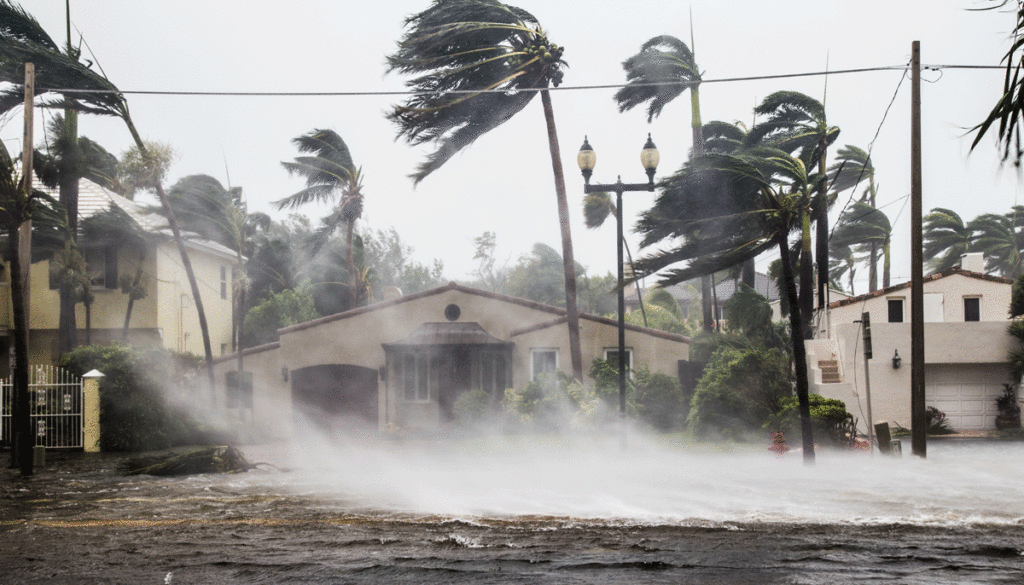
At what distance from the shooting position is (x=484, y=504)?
1104 cm

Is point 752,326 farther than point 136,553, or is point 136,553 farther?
point 752,326

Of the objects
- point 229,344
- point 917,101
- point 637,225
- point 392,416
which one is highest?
point 917,101

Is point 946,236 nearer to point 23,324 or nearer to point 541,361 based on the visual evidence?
point 541,361

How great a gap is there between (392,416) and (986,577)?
1822cm

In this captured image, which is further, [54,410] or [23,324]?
[54,410]

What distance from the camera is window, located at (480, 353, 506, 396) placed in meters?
23.5

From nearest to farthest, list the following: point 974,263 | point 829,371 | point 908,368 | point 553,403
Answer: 1. point 908,368
2. point 829,371
3. point 553,403
4. point 974,263

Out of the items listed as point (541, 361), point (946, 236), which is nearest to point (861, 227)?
point (946, 236)

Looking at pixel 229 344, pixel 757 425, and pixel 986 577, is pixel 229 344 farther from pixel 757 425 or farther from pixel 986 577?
pixel 986 577

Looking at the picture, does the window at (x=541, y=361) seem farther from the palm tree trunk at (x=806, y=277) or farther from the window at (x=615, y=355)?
the palm tree trunk at (x=806, y=277)

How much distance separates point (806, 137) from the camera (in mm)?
25156

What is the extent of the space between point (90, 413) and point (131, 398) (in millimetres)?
916

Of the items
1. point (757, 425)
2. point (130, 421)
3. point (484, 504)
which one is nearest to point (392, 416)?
point (130, 421)

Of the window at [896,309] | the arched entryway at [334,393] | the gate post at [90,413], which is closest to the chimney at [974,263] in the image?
the window at [896,309]
